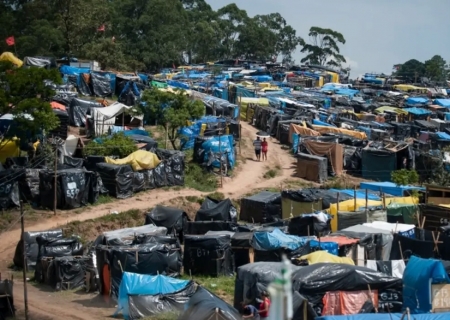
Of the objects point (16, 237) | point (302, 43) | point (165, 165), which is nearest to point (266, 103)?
point (165, 165)

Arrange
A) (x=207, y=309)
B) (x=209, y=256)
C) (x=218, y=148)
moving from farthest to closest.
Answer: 1. (x=218, y=148)
2. (x=209, y=256)
3. (x=207, y=309)

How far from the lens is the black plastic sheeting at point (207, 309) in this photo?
13.1 meters

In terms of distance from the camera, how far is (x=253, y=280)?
50.6ft

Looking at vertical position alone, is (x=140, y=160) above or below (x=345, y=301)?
above

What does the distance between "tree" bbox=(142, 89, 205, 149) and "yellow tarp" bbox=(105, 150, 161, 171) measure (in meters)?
3.68

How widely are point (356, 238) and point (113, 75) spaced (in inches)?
1059

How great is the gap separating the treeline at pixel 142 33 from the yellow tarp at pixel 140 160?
23238 millimetres

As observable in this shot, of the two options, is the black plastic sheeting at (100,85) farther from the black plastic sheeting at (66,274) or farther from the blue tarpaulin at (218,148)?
the black plastic sheeting at (66,274)

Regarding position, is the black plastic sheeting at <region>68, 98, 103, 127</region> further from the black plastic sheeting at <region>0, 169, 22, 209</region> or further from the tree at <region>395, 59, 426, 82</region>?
the tree at <region>395, 59, 426, 82</region>

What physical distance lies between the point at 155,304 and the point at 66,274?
4.52 metres

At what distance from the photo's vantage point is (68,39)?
52.1 meters

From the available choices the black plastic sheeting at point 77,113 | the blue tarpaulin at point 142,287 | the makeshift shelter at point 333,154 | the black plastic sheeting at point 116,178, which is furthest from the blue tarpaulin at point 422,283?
the black plastic sheeting at point 77,113

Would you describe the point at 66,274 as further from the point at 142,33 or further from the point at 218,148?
the point at 142,33

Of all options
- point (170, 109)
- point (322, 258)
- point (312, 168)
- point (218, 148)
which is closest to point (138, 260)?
point (322, 258)
